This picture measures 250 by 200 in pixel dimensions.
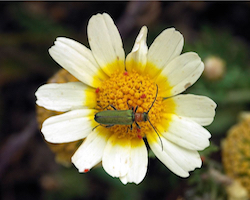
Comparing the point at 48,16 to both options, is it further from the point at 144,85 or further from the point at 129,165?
the point at 129,165

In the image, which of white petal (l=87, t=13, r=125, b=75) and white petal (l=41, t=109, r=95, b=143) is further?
white petal (l=87, t=13, r=125, b=75)

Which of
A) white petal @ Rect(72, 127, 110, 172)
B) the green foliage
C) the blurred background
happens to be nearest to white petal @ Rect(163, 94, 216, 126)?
white petal @ Rect(72, 127, 110, 172)

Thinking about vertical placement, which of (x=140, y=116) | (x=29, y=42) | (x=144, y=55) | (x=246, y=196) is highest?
(x=144, y=55)

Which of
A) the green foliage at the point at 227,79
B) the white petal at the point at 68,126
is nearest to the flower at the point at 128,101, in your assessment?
the white petal at the point at 68,126

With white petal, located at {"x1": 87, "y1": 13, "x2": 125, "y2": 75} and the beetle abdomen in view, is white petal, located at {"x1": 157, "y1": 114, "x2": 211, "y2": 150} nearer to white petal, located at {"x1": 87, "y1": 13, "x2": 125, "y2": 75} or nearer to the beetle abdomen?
the beetle abdomen

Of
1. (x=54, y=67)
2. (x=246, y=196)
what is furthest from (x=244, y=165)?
(x=54, y=67)

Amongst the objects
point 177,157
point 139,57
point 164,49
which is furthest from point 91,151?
point 164,49

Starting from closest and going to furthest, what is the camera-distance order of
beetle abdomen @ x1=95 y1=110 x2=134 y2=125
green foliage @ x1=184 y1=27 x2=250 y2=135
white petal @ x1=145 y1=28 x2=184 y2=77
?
beetle abdomen @ x1=95 y1=110 x2=134 y2=125
white petal @ x1=145 y1=28 x2=184 y2=77
green foliage @ x1=184 y1=27 x2=250 y2=135
